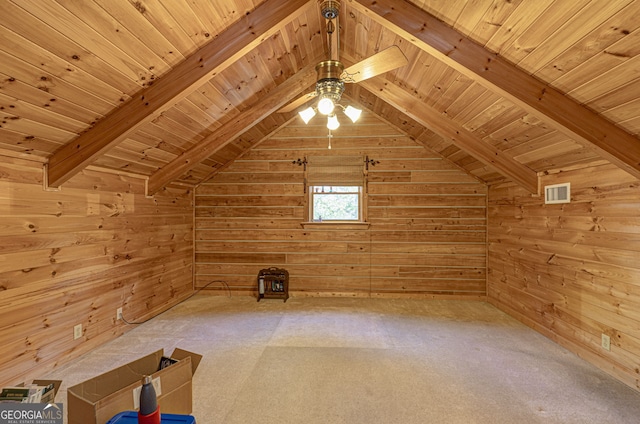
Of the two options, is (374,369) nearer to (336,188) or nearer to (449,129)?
(449,129)

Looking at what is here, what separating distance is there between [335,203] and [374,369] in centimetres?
294

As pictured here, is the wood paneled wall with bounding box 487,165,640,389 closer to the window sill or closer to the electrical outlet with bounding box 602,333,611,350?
the electrical outlet with bounding box 602,333,611,350

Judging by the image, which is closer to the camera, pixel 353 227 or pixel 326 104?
pixel 326 104

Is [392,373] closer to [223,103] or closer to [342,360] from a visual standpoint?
[342,360]

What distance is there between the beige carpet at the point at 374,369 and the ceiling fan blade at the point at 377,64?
242 cm

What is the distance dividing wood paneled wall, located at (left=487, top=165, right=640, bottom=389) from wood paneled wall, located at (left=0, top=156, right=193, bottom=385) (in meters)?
4.97

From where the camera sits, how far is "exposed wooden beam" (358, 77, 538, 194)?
331cm

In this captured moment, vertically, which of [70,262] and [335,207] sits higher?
[335,207]

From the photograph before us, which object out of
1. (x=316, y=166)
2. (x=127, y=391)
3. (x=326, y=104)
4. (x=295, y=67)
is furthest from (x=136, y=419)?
(x=316, y=166)

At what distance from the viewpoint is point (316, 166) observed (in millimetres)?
4953

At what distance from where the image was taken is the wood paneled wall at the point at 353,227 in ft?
15.8

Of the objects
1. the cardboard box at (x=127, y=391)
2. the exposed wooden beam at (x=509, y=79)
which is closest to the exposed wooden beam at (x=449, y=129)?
the exposed wooden beam at (x=509, y=79)

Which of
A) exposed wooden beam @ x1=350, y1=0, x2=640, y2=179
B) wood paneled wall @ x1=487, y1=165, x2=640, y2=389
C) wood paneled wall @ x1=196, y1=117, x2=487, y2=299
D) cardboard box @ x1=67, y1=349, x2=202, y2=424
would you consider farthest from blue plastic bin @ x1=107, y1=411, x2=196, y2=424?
wood paneled wall @ x1=196, y1=117, x2=487, y2=299

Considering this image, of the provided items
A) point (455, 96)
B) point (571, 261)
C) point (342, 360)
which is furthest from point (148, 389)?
point (571, 261)
